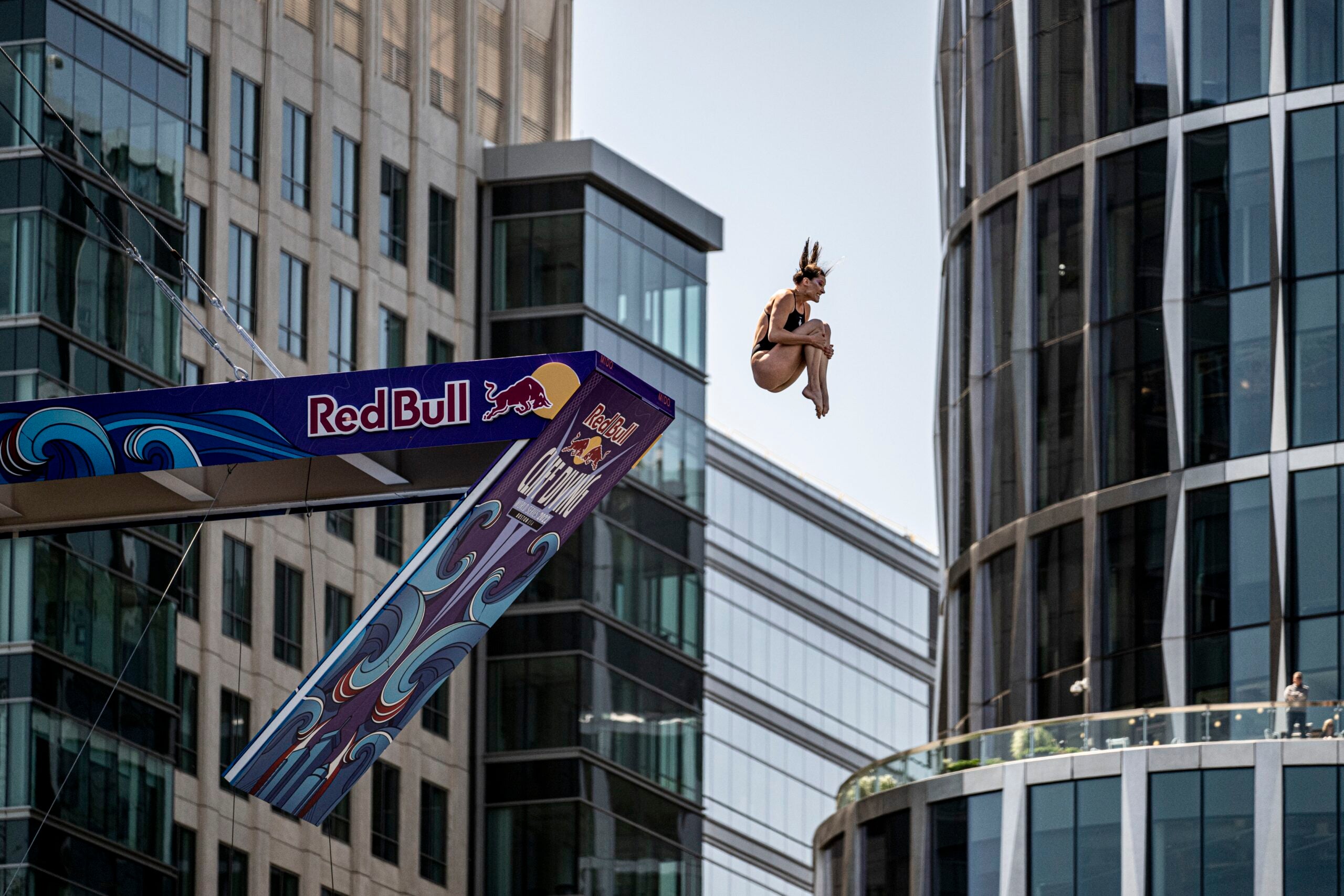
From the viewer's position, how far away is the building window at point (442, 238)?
7831 cm

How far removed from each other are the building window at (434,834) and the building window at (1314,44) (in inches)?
1033

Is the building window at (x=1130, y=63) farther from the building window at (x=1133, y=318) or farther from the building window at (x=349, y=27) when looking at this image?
the building window at (x=349, y=27)

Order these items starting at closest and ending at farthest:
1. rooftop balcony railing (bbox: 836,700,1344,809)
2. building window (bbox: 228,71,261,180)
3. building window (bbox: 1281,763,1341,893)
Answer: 1. building window (bbox: 1281,763,1341,893)
2. rooftop balcony railing (bbox: 836,700,1344,809)
3. building window (bbox: 228,71,261,180)

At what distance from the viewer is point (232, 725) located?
219 feet

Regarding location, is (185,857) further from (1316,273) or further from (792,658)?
(792,658)

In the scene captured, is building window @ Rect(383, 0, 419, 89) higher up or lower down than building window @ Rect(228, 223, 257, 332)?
higher up

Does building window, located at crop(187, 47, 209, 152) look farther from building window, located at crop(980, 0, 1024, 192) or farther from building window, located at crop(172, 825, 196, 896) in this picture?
building window, located at crop(980, 0, 1024, 192)

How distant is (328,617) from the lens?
235 ft

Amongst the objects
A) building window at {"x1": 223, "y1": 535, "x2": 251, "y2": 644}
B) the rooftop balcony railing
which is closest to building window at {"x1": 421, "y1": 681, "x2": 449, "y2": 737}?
building window at {"x1": 223, "y1": 535, "x2": 251, "y2": 644}

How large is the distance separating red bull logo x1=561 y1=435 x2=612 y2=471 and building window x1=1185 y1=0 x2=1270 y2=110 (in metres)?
33.3

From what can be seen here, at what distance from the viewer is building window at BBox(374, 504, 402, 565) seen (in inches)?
2881

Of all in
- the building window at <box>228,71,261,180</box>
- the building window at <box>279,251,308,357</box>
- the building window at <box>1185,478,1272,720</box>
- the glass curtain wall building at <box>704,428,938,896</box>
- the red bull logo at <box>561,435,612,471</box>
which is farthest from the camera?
the glass curtain wall building at <box>704,428,938,896</box>

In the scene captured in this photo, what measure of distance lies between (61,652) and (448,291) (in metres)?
22.1

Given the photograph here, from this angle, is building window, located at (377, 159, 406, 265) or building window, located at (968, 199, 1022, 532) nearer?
building window, located at (968, 199, 1022, 532)
